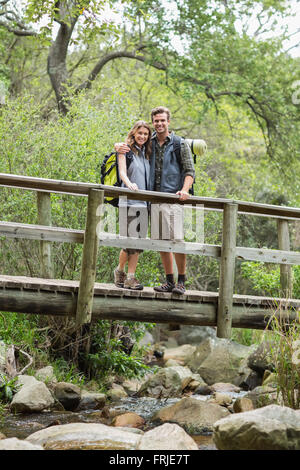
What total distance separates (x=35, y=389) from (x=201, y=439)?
232cm

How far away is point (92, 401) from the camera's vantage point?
24.5ft

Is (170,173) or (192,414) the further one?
(192,414)

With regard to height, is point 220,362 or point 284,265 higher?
point 284,265

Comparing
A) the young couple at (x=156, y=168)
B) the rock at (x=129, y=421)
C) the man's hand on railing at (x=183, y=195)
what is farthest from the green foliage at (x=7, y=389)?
the man's hand on railing at (x=183, y=195)

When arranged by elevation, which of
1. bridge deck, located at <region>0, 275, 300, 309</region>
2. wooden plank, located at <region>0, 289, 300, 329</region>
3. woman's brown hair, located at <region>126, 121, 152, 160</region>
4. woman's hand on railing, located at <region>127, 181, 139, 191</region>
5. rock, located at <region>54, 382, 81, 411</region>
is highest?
woman's brown hair, located at <region>126, 121, 152, 160</region>

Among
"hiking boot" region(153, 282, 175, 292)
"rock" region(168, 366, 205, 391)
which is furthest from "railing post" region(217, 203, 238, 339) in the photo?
"rock" region(168, 366, 205, 391)

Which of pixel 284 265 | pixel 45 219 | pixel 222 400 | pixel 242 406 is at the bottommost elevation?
pixel 222 400

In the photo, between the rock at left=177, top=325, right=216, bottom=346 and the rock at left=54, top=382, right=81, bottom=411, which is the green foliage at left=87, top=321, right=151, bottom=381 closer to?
the rock at left=54, top=382, right=81, bottom=411

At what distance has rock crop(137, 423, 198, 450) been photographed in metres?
4.27

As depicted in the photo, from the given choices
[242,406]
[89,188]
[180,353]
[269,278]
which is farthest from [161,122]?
[180,353]

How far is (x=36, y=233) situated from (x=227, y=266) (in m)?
1.89

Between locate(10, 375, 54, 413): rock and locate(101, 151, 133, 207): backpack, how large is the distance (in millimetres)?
2737

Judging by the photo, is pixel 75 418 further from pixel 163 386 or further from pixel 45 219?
pixel 45 219
